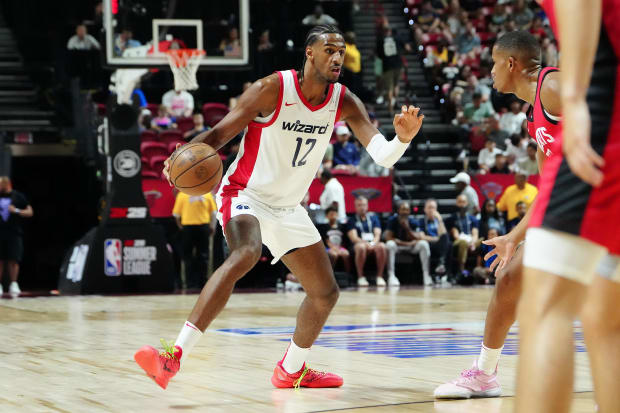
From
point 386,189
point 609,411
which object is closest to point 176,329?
point 609,411

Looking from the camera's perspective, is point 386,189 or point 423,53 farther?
point 423,53

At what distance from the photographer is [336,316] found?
9953 mm

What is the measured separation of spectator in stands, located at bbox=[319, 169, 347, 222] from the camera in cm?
1480

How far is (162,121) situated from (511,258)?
1244 cm

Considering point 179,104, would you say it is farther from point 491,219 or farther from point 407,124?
point 407,124

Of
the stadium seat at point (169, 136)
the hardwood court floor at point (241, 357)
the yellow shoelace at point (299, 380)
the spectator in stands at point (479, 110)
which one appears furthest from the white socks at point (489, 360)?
the spectator in stands at point (479, 110)

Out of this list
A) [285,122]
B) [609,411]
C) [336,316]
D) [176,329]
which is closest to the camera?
[609,411]

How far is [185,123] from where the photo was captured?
54.5 ft

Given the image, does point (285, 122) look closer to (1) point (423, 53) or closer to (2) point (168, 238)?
(2) point (168, 238)

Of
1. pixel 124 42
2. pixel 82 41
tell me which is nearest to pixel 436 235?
pixel 124 42

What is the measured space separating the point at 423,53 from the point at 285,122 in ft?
54.0

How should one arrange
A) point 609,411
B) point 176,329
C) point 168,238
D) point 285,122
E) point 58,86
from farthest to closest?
point 58,86 → point 168,238 → point 176,329 → point 285,122 → point 609,411

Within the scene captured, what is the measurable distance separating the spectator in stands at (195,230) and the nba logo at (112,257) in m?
1.22

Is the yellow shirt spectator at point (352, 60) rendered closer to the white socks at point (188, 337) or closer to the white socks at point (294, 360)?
the white socks at point (294, 360)
